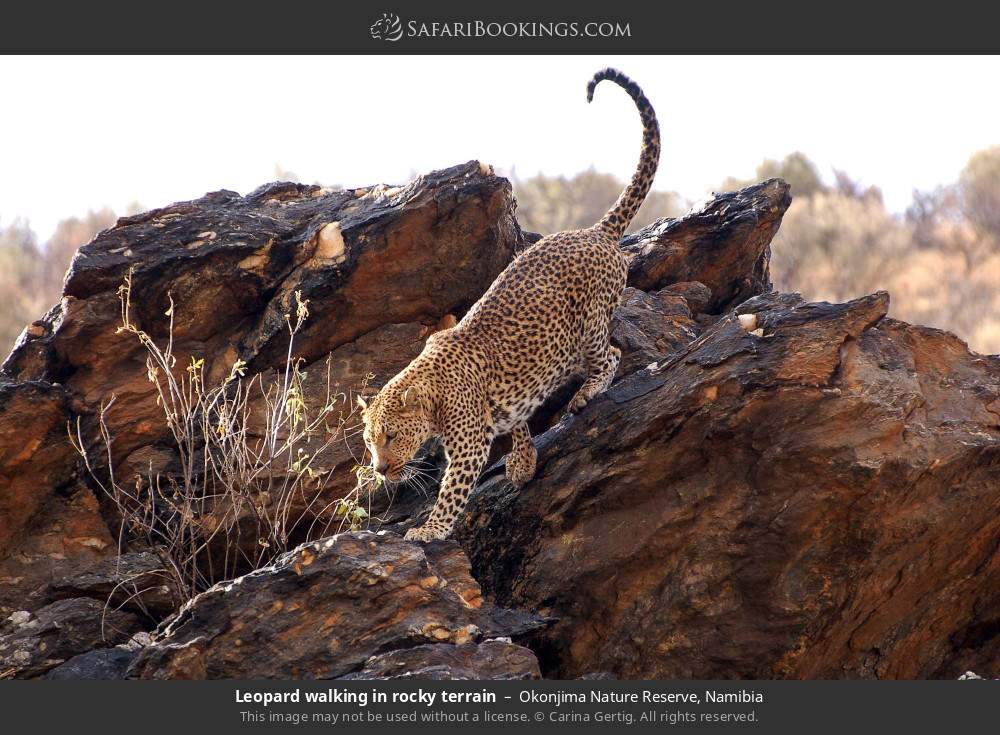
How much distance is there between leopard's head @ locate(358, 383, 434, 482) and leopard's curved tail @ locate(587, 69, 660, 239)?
105 inches

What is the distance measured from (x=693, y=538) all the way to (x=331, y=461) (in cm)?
381

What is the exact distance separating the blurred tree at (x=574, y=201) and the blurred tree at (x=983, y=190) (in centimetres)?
987

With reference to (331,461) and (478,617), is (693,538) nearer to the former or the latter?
(478,617)

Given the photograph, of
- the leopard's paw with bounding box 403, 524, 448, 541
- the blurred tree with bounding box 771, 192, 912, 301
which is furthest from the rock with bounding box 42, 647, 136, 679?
the blurred tree with bounding box 771, 192, 912, 301

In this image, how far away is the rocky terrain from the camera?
9.29 metres

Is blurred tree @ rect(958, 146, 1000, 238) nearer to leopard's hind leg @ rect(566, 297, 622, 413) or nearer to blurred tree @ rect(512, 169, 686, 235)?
blurred tree @ rect(512, 169, 686, 235)

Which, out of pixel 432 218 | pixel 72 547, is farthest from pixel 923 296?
pixel 72 547

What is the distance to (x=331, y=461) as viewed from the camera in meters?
12.4

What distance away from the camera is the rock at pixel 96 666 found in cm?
954

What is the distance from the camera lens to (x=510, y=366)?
1151 centimetres

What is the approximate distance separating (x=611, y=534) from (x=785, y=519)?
55.6 inches

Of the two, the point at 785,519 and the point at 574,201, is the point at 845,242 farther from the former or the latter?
the point at 785,519

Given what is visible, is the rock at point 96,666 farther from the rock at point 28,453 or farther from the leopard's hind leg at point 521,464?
the leopard's hind leg at point 521,464

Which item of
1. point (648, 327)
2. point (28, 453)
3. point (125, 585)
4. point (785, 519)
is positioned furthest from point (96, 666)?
point (648, 327)
